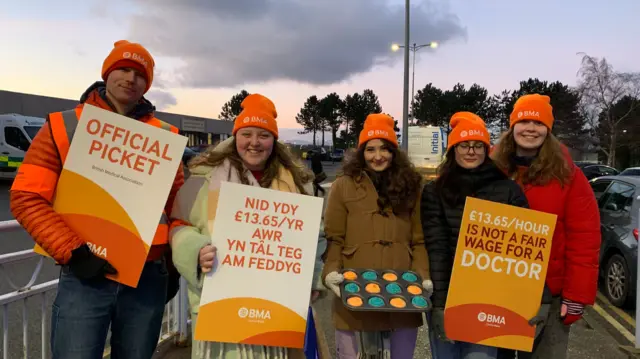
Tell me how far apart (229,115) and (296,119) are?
13810mm

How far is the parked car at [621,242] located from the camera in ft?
16.6

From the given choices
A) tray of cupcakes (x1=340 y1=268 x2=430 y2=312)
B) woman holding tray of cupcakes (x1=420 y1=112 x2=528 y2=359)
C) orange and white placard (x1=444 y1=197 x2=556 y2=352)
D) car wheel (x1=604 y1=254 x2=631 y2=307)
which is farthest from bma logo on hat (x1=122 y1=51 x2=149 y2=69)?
car wheel (x1=604 y1=254 x2=631 y2=307)

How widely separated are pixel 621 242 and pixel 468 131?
13.5 ft

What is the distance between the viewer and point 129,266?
6.32 ft

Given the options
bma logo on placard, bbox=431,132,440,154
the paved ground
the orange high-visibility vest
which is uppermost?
bma logo on placard, bbox=431,132,440,154

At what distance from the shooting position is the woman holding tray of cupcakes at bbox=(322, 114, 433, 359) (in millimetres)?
2516

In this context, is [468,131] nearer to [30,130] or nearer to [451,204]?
[451,204]

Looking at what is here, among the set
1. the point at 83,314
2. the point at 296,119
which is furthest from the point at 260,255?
the point at 296,119

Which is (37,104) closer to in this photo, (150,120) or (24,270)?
(24,270)

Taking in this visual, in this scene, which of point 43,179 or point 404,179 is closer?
point 43,179

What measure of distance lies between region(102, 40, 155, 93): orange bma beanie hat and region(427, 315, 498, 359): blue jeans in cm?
203

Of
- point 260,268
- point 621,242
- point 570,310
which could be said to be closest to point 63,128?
point 260,268

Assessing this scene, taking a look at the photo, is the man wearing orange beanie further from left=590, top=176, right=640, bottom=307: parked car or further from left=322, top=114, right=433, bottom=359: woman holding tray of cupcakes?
left=590, top=176, right=640, bottom=307: parked car

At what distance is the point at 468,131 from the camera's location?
242 centimetres
